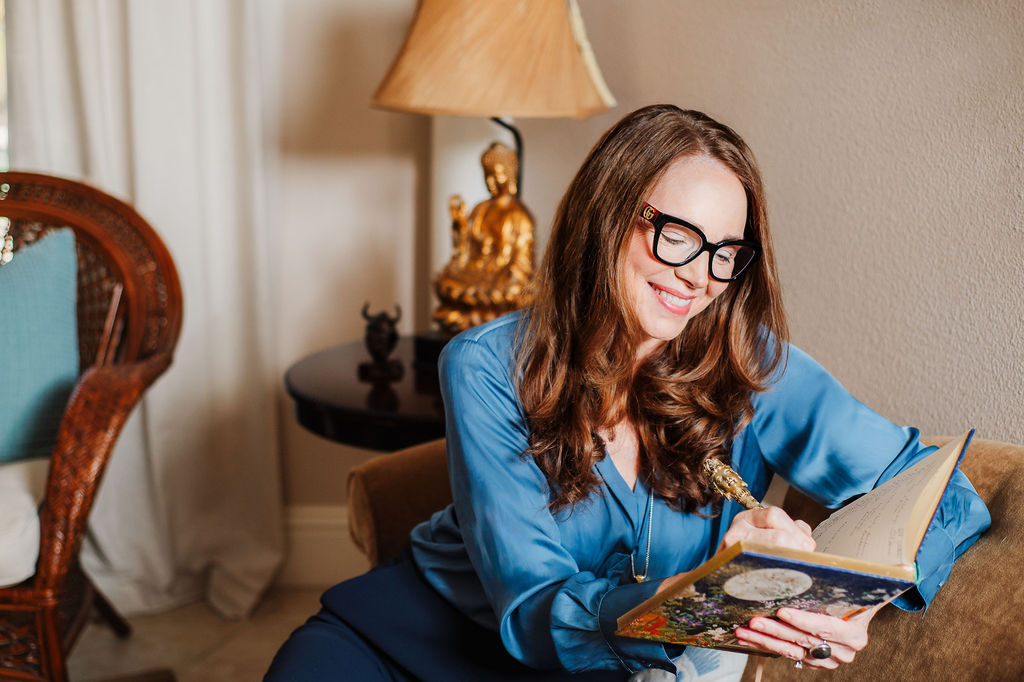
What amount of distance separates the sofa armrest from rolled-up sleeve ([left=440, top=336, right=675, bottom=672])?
1.21 feet

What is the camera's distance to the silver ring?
35.9 inches

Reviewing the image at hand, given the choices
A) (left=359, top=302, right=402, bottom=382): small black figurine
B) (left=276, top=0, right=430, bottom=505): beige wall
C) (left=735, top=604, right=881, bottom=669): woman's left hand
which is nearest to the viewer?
(left=735, top=604, right=881, bottom=669): woman's left hand

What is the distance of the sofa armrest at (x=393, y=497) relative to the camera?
154 cm

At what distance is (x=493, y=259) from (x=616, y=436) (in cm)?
80

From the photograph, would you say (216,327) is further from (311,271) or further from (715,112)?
(715,112)

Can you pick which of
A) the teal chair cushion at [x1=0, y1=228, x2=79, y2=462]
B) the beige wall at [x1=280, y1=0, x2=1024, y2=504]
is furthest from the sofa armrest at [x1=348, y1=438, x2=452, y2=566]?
the teal chair cushion at [x1=0, y1=228, x2=79, y2=462]

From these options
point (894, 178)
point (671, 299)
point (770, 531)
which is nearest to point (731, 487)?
point (770, 531)

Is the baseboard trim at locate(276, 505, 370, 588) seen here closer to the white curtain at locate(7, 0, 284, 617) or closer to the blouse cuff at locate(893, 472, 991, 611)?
the white curtain at locate(7, 0, 284, 617)

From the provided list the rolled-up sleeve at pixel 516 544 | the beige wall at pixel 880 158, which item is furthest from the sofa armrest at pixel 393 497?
the beige wall at pixel 880 158

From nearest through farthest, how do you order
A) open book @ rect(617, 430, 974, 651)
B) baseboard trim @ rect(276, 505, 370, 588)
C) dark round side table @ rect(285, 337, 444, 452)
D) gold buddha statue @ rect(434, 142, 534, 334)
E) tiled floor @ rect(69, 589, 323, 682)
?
open book @ rect(617, 430, 974, 651) → dark round side table @ rect(285, 337, 444, 452) → gold buddha statue @ rect(434, 142, 534, 334) → tiled floor @ rect(69, 589, 323, 682) → baseboard trim @ rect(276, 505, 370, 588)

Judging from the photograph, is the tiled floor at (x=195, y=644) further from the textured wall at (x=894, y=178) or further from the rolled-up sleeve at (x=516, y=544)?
the textured wall at (x=894, y=178)

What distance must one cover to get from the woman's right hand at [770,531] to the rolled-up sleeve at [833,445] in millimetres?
257

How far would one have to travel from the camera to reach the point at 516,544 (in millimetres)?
1096

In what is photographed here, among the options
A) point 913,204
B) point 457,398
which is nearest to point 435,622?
point 457,398
